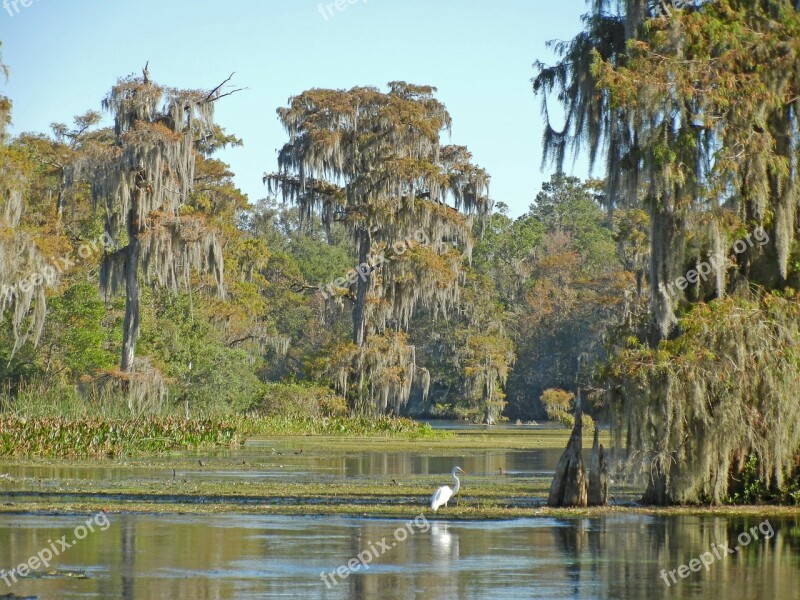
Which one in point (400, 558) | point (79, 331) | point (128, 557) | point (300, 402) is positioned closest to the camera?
point (128, 557)

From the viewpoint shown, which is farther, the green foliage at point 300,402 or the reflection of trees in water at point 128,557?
the green foliage at point 300,402

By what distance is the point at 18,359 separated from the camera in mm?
49875

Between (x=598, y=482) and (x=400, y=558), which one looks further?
(x=598, y=482)

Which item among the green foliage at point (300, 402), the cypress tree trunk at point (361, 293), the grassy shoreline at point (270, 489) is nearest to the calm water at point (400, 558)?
the grassy shoreline at point (270, 489)

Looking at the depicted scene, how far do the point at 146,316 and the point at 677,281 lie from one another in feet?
121

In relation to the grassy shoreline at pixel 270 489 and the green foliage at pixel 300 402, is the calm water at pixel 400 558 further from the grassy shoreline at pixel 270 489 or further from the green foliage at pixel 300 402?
the green foliage at pixel 300 402

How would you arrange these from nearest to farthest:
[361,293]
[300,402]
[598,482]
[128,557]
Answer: [128,557], [598,482], [300,402], [361,293]

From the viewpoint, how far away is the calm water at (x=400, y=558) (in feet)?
40.8

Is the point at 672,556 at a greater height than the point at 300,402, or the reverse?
the point at 300,402

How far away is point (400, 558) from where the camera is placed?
48.5 ft

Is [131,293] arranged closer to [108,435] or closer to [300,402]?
[300,402]

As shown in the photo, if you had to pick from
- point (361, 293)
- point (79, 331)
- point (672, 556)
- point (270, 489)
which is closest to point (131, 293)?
point (79, 331)

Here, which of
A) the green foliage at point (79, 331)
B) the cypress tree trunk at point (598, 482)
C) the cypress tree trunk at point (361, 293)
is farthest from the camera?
the cypress tree trunk at point (361, 293)

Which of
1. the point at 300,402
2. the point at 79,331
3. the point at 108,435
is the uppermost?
the point at 79,331
